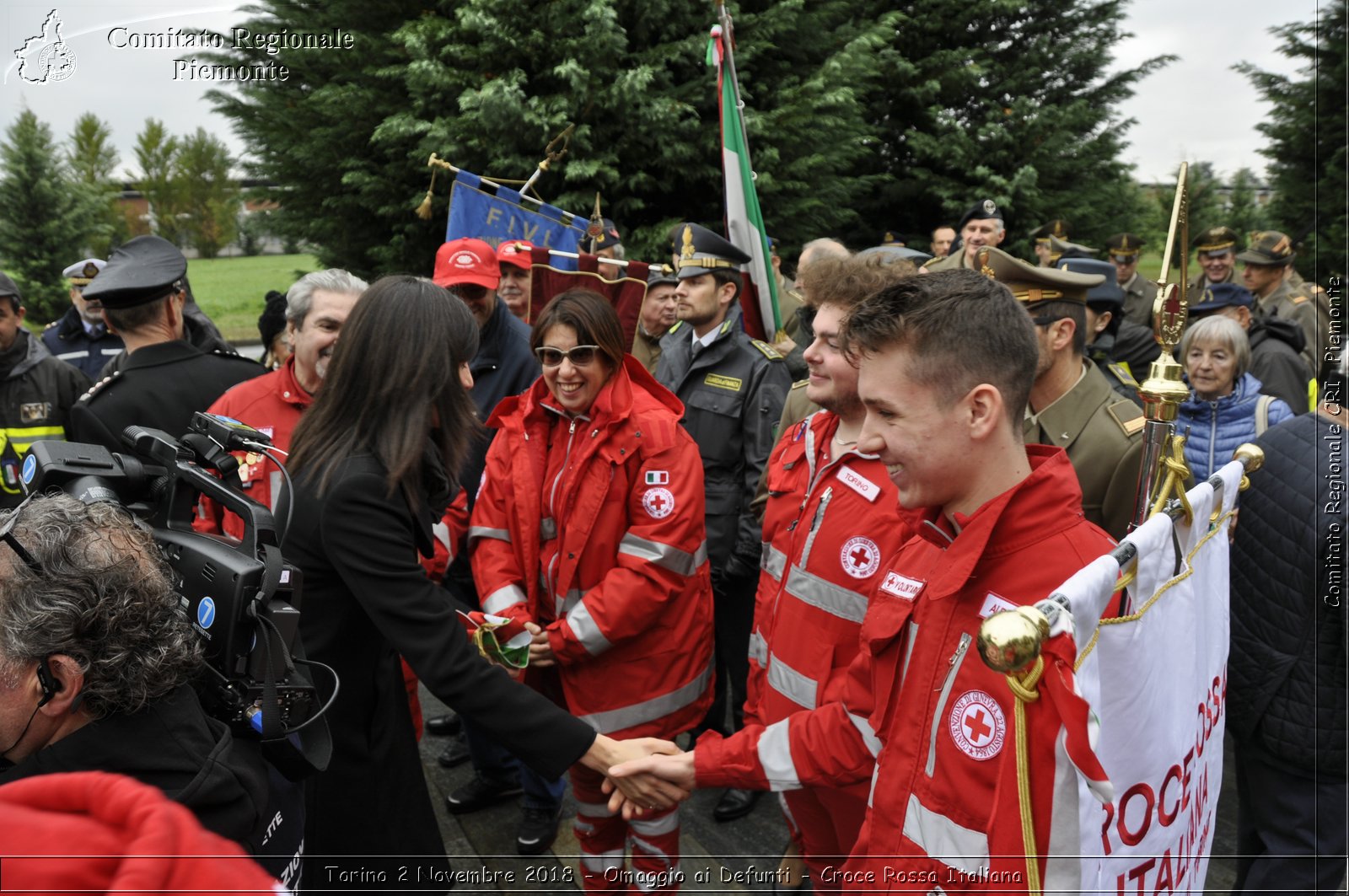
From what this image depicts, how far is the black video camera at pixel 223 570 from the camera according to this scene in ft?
5.64

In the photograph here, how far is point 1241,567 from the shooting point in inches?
123

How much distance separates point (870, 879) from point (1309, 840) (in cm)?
211

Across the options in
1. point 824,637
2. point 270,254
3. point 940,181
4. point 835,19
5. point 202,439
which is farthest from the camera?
point 270,254

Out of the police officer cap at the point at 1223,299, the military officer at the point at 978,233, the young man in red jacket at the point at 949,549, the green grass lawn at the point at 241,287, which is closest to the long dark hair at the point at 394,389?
the young man in red jacket at the point at 949,549

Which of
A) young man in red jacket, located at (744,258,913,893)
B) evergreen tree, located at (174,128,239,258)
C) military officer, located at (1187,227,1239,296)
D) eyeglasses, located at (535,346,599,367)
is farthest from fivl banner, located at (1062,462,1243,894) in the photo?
evergreen tree, located at (174,128,239,258)

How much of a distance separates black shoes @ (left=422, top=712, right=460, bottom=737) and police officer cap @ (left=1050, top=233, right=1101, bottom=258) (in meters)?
4.84

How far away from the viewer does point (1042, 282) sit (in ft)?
11.4

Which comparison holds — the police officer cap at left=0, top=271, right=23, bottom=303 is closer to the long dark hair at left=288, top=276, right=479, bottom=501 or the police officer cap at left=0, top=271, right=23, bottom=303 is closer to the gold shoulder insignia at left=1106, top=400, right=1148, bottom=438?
the long dark hair at left=288, top=276, right=479, bottom=501

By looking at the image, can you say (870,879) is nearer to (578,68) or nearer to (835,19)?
(578,68)

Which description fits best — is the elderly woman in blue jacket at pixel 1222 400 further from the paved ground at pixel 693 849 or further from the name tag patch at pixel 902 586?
the name tag patch at pixel 902 586

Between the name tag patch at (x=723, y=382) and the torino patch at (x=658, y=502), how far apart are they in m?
1.53

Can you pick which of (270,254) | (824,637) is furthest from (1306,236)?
(270,254)

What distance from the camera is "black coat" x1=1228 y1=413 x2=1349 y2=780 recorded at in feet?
9.52

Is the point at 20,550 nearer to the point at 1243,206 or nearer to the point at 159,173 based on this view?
the point at 1243,206
